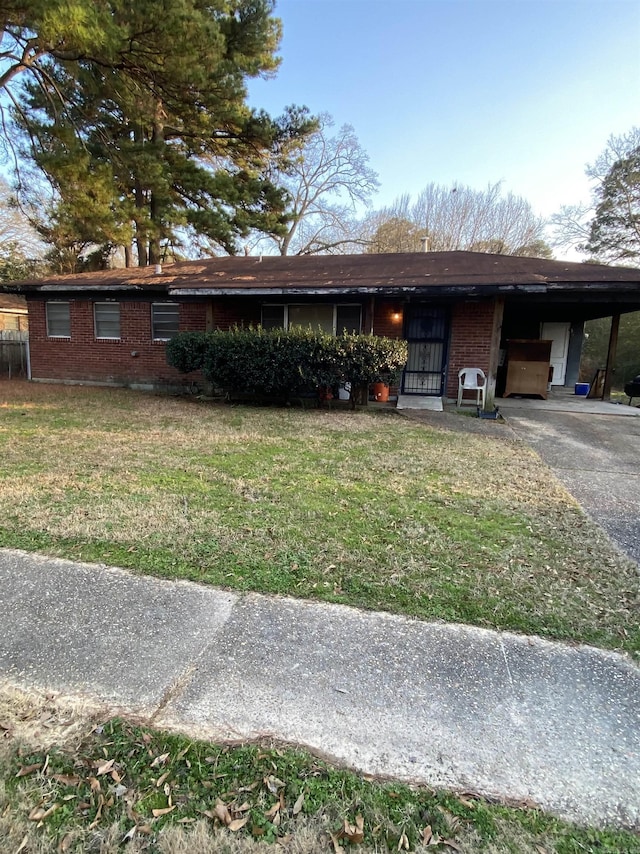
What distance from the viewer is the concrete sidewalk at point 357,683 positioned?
4.97ft

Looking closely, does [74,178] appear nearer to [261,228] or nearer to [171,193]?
[171,193]

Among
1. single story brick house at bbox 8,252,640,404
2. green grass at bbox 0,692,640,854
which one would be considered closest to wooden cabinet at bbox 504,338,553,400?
single story brick house at bbox 8,252,640,404

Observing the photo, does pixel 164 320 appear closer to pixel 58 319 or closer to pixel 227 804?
pixel 58 319

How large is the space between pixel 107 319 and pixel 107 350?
84 cm

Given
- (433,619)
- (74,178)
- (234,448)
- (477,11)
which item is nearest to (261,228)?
(74,178)

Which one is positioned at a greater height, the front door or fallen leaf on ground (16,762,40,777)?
the front door

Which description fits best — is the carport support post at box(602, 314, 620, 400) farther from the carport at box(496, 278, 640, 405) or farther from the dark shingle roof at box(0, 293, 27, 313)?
the dark shingle roof at box(0, 293, 27, 313)

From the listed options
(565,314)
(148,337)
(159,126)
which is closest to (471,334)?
(565,314)

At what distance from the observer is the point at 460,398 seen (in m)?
9.74

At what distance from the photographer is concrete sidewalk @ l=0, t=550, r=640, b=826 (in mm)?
1516

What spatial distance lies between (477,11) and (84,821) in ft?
42.7

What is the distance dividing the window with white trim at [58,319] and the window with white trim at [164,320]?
271 cm

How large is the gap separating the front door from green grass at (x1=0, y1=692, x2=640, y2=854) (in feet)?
48.6

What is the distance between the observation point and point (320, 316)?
10.8m
